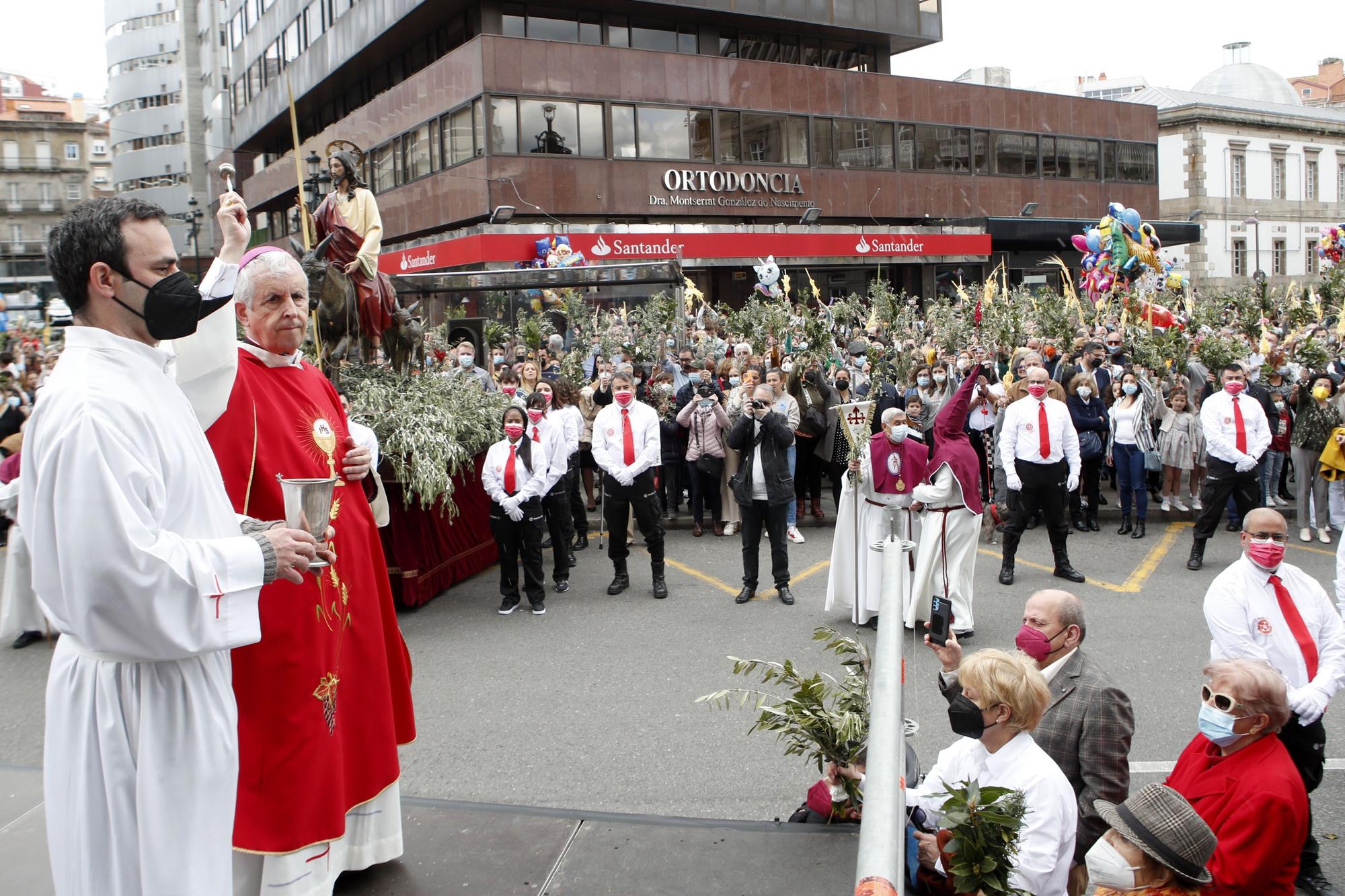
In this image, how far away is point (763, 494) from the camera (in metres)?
8.84

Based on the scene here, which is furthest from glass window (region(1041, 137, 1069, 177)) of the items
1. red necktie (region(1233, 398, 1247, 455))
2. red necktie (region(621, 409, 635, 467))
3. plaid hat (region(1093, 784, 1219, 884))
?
plaid hat (region(1093, 784, 1219, 884))

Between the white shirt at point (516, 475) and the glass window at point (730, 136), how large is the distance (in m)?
25.9

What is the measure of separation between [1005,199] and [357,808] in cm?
3935

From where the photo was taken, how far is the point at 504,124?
1146 inches

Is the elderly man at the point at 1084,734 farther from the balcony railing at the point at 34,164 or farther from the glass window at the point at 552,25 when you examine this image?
the balcony railing at the point at 34,164

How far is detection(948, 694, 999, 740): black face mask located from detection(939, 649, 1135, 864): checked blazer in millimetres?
337

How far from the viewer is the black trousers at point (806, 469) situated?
12.0 metres

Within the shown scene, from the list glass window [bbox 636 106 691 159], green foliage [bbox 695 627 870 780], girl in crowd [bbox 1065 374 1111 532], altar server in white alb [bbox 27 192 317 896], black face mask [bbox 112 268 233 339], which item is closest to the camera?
altar server in white alb [bbox 27 192 317 896]

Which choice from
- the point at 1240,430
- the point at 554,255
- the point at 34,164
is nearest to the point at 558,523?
the point at 1240,430

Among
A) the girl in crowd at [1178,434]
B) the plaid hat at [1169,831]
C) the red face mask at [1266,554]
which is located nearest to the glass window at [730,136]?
the girl in crowd at [1178,434]

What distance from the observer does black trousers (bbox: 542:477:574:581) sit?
9.38 metres

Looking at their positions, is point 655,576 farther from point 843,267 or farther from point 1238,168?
point 1238,168

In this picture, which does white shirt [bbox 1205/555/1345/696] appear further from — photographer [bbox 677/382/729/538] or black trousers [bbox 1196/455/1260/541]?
photographer [bbox 677/382/729/538]

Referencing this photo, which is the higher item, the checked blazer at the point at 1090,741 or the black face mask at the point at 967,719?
the black face mask at the point at 967,719
